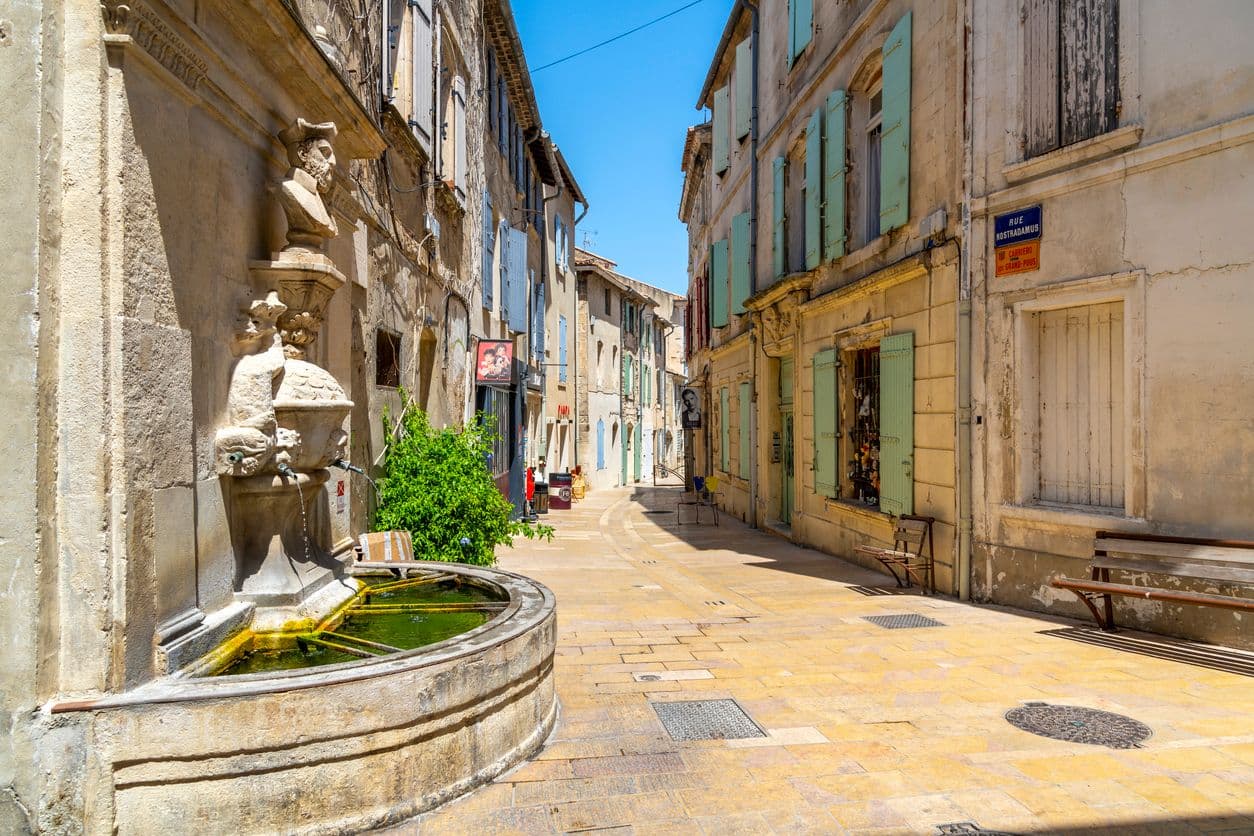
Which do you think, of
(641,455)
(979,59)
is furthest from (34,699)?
(641,455)

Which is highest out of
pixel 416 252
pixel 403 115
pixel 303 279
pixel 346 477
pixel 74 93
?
pixel 403 115

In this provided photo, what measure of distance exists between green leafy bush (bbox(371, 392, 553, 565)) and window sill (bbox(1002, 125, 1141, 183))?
5.59 meters

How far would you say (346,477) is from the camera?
609 cm

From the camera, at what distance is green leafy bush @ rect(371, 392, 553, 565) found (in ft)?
23.9

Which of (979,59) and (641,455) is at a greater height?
(979,59)

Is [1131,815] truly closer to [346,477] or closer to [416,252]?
[346,477]

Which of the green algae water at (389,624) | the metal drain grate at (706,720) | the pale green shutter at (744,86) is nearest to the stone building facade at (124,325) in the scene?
the green algae water at (389,624)

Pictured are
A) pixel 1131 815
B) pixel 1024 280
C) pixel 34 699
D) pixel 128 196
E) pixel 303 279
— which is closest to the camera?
pixel 34 699

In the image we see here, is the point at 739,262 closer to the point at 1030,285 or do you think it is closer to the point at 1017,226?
the point at 1017,226

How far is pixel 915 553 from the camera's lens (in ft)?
27.9

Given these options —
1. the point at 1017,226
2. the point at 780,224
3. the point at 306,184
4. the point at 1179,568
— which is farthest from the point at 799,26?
the point at 306,184

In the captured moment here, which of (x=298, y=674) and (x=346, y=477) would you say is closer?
(x=298, y=674)

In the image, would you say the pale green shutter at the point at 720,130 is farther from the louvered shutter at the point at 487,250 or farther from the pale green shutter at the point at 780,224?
the louvered shutter at the point at 487,250

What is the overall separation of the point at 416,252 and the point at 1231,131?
24.2ft
